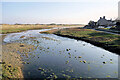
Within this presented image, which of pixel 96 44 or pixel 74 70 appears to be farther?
pixel 96 44

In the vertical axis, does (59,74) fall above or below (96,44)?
below

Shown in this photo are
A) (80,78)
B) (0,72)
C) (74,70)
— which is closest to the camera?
(80,78)

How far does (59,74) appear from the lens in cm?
1348

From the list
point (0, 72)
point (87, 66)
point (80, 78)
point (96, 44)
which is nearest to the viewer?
point (80, 78)

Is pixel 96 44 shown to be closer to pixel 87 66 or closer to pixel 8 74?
pixel 87 66

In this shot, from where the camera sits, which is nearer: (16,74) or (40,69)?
(16,74)

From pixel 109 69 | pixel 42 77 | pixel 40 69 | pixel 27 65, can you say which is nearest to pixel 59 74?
pixel 42 77

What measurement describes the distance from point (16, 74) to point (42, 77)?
13.4 feet

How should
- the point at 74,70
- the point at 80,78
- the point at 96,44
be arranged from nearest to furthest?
the point at 80,78 < the point at 74,70 < the point at 96,44

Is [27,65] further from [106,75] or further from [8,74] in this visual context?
[106,75]

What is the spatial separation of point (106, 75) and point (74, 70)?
482cm

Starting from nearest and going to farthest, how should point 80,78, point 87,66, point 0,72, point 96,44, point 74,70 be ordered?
1. point 80,78
2. point 0,72
3. point 74,70
4. point 87,66
5. point 96,44

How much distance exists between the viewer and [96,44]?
3105 centimetres

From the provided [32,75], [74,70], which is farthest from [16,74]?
[74,70]
